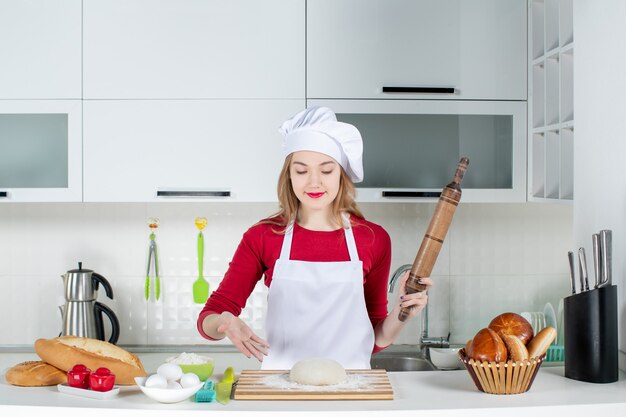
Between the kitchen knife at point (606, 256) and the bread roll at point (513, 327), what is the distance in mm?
192

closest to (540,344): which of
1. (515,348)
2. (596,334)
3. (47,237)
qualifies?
(515,348)

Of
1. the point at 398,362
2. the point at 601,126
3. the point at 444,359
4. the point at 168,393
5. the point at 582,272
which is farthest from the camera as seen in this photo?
the point at 398,362

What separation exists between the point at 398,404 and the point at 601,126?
0.83 m

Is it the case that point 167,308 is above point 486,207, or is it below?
below

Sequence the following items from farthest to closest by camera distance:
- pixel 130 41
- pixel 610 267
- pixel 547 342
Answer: pixel 130 41, pixel 610 267, pixel 547 342

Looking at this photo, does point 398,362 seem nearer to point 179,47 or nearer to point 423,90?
point 423,90

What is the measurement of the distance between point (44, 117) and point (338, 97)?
93 centimetres

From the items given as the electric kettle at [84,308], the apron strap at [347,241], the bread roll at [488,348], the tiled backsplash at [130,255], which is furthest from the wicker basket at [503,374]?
the electric kettle at [84,308]

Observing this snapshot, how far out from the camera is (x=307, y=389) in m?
1.53

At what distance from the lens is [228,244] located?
2967 millimetres

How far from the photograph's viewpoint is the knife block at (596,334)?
1.67 metres

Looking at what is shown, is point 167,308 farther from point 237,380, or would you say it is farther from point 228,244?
point 237,380

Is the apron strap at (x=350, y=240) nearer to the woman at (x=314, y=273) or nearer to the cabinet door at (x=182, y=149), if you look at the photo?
the woman at (x=314, y=273)

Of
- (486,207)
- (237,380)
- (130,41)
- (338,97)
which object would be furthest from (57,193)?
(486,207)
